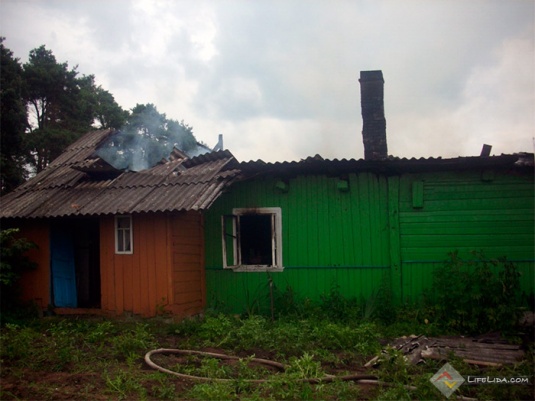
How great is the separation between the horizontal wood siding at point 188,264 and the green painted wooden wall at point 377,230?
9.8 inches

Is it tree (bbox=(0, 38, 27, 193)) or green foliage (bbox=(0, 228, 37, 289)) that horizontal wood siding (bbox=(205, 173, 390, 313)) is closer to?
green foliage (bbox=(0, 228, 37, 289))

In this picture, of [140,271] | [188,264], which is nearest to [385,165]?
[188,264]

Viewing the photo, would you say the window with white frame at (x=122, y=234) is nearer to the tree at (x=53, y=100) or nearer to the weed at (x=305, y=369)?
the weed at (x=305, y=369)

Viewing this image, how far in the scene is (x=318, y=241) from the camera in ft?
31.2

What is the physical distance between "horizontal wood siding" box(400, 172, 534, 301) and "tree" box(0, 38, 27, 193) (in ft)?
42.2

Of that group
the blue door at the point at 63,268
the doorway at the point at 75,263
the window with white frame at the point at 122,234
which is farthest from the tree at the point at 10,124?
the window with white frame at the point at 122,234

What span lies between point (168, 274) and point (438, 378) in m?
5.36

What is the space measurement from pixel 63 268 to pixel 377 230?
744cm

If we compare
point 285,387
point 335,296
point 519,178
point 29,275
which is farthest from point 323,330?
point 29,275

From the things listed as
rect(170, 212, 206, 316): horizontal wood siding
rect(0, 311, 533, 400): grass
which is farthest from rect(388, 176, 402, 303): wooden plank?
rect(170, 212, 206, 316): horizontal wood siding

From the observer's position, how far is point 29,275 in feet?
33.2

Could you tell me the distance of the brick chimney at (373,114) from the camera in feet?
37.9

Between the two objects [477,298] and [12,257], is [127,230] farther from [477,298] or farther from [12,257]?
[477,298]

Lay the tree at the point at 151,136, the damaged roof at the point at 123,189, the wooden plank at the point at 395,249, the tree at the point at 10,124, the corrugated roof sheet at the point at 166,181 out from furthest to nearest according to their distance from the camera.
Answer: the tree at the point at 151,136
the tree at the point at 10,124
the wooden plank at the point at 395,249
the damaged roof at the point at 123,189
the corrugated roof sheet at the point at 166,181
